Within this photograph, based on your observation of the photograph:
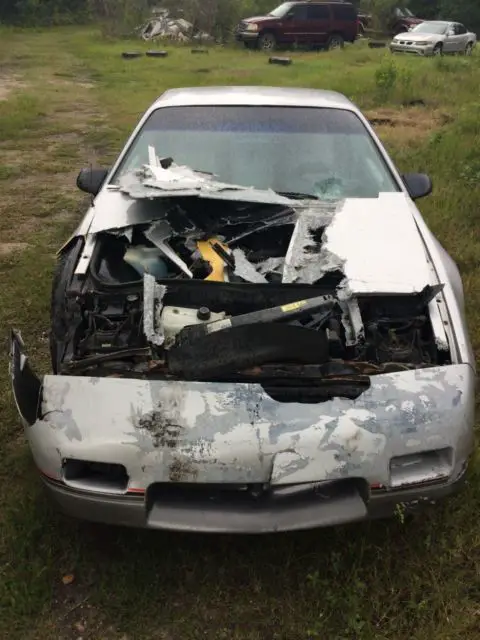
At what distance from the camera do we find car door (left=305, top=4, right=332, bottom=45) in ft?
65.4

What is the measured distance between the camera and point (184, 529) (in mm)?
2008

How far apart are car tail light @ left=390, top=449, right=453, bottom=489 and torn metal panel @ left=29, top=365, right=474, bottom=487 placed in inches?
1.7

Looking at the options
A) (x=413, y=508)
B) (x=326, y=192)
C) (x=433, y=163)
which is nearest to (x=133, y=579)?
(x=413, y=508)

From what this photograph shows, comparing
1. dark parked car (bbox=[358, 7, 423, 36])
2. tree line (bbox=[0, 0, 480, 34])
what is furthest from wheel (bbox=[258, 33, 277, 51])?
dark parked car (bbox=[358, 7, 423, 36])

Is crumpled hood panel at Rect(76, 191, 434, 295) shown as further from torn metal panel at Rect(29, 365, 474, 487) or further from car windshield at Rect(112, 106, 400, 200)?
torn metal panel at Rect(29, 365, 474, 487)

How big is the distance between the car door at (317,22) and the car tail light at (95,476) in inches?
808

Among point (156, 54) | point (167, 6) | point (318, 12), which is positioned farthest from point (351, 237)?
point (167, 6)

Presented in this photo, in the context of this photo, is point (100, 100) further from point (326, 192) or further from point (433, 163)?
point (326, 192)

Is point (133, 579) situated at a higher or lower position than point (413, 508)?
lower

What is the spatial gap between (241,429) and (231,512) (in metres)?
0.28

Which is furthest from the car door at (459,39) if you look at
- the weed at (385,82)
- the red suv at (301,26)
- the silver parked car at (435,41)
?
the weed at (385,82)

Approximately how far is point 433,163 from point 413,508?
5.31 m

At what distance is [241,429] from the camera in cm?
201

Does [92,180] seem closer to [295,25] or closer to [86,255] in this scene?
[86,255]
